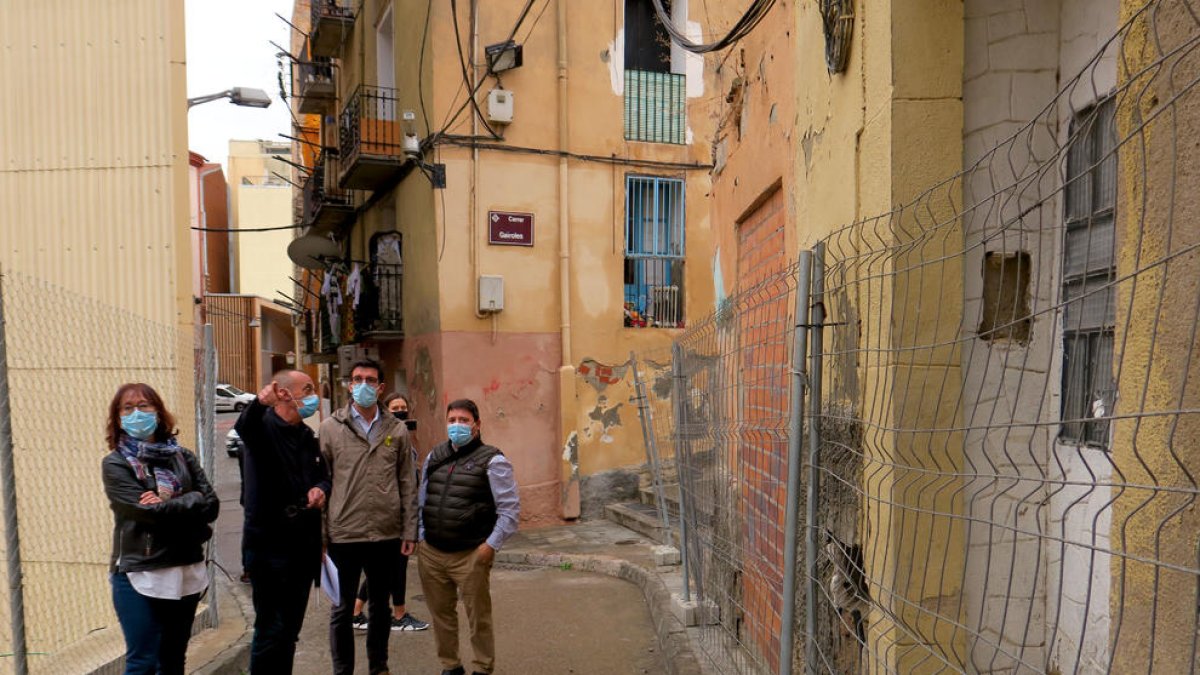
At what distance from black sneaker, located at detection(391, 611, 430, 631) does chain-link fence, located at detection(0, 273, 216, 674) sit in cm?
127

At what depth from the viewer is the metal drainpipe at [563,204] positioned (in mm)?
11203

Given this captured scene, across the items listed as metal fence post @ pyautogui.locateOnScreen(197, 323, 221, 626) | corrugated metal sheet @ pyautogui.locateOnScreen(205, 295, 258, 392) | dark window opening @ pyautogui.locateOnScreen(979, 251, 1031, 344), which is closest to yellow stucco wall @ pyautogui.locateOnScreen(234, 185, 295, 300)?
corrugated metal sheet @ pyautogui.locateOnScreen(205, 295, 258, 392)

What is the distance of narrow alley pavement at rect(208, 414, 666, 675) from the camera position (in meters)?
5.73

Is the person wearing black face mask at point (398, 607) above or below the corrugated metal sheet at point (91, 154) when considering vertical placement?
below

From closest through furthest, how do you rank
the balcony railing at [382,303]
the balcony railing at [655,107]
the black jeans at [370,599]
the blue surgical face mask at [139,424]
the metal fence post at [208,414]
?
the blue surgical face mask at [139,424]
the black jeans at [370,599]
the metal fence post at [208,414]
the balcony railing at [655,107]
the balcony railing at [382,303]

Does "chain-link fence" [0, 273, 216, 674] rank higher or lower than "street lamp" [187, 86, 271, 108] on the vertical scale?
lower

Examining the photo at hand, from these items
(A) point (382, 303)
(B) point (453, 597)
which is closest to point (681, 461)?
(B) point (453, 597)

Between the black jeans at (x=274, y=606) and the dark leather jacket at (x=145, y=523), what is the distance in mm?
476

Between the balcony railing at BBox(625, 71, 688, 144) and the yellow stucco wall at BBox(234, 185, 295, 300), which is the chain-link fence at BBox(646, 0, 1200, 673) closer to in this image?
the balcony railing at BBox(625, 71, 688, 144)

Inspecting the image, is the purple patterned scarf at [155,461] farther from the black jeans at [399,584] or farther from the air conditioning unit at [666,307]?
the air conditioning unit at [666,307]

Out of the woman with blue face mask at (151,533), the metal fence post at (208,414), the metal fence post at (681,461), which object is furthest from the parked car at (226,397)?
the woman with blue face mask at (151,533)

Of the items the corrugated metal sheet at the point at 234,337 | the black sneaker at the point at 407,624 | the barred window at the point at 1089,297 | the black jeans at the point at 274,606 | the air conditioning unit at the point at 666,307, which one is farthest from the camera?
the corrugated metal sheet at the point at 234,337

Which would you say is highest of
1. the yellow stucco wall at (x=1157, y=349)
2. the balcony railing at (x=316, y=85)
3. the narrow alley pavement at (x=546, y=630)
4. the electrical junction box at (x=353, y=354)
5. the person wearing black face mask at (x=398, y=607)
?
the balcony railing at (x=316, y=85)

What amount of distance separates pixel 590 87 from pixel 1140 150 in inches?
407
